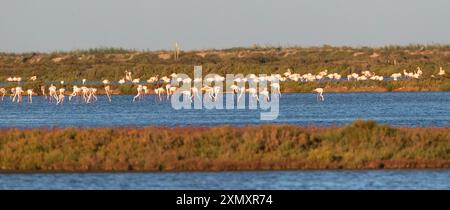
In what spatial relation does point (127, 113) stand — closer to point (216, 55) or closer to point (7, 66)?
point (7, 66)

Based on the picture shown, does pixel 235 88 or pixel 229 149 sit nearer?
pixel 229 149

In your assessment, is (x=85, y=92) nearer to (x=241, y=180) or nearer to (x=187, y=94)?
(x=187, y=94)

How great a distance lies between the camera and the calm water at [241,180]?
25.6 meters

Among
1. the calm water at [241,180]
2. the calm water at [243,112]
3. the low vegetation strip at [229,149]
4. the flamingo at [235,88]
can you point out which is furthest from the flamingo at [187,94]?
the calm water at [241,180]

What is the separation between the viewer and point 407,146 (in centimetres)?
2870

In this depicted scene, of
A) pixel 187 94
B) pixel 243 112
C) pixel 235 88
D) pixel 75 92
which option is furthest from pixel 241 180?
pixel 75 92

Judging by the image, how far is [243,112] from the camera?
55.7 m

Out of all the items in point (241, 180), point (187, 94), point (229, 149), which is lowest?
point (187, 94)

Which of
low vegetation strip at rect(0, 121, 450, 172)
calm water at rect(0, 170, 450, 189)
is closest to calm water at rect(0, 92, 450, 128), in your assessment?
low vegetation strip at rect(0, 121, 450, 172)

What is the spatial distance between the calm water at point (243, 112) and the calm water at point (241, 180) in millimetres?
14617

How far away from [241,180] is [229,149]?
221 centimetres

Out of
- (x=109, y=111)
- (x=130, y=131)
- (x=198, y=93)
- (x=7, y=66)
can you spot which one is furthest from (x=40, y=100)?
(x=7, y=66)

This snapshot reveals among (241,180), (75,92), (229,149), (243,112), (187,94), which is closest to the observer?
(241,180)

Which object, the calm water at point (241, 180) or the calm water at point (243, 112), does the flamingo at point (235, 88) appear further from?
the calm water at point (241, 180)
